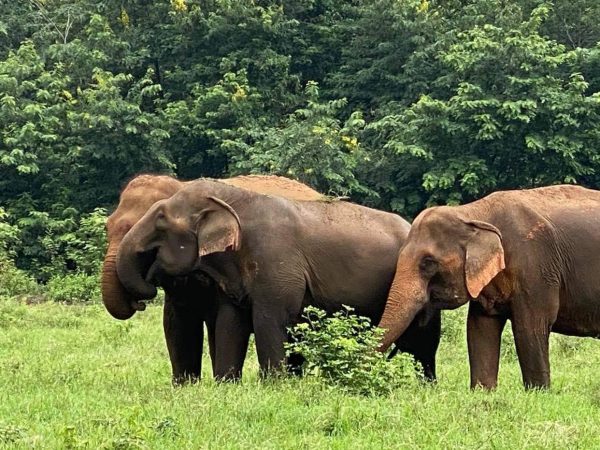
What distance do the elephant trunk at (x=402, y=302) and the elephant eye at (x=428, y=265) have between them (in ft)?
0.24

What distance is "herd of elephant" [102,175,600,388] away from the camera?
21.5 feet

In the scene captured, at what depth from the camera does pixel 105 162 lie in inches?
805

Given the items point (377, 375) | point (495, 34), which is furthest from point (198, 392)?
point (495, 34)

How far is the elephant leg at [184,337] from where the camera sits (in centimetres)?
730

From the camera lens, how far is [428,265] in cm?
663

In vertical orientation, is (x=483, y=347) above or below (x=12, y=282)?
above

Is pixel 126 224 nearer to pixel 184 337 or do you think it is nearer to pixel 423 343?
pixel 184 337

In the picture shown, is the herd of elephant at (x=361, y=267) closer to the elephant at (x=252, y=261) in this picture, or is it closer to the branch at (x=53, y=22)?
the elephant at (x=252, y=261)

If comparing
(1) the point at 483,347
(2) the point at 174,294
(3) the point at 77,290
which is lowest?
(3) the point at 77,290

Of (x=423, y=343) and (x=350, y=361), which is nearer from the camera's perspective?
(x=350, y=361)

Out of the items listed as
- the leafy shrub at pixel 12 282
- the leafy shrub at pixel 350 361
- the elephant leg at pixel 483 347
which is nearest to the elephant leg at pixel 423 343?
the elephant leg at pixel 483 347

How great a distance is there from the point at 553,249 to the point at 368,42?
1606cm

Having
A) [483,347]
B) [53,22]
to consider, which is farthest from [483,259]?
[53,22]

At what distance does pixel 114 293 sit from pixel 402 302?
2.02m
